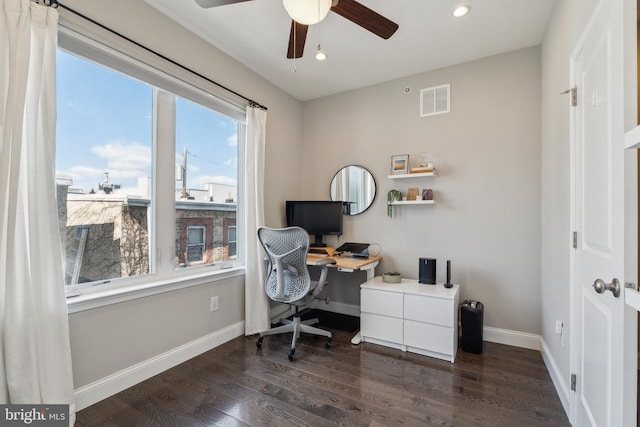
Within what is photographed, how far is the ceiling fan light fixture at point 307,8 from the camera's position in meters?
1.50

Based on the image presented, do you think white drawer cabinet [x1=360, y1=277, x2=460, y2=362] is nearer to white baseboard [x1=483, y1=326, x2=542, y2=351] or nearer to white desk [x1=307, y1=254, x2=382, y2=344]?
white desk [x1=307, y1=254, x2=382, y2=344]

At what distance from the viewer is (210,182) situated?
8.69ft

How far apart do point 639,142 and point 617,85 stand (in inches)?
12.8

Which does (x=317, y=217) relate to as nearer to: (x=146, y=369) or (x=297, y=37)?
(x=297, y=37)

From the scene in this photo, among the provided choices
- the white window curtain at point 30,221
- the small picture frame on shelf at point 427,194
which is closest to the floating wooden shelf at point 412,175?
the small picture frame on shelf at point 427,194

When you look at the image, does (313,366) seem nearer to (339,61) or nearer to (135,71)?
(135,71)

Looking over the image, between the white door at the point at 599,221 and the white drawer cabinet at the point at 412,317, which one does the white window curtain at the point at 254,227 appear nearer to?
the white drawer cabinet at the point at 412,317

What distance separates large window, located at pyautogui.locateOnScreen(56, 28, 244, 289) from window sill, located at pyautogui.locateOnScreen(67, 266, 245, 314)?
0.31 ft

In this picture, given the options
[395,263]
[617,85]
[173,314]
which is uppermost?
[617,85]

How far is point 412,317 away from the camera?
2449 millimetres

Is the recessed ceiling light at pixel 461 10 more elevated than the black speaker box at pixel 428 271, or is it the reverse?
the recessed ceiling light at pixel 461 10

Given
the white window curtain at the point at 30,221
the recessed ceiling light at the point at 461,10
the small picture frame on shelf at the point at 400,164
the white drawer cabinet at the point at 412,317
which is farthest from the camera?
the small picture frame on shelf at the point at 400,164

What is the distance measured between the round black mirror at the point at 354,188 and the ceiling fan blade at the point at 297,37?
59.5 inches

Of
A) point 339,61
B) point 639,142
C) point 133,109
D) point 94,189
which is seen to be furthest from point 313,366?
point 339,61
